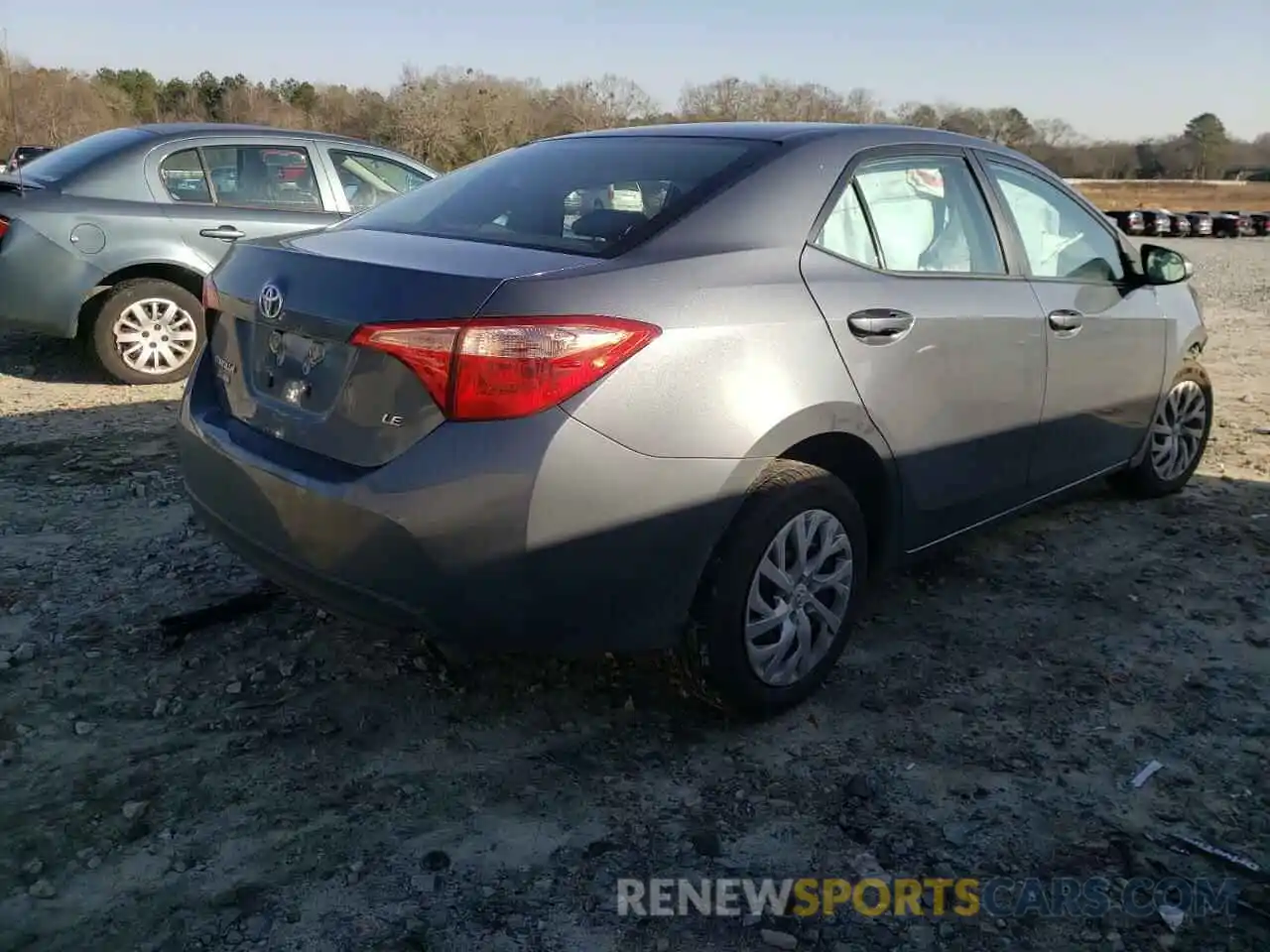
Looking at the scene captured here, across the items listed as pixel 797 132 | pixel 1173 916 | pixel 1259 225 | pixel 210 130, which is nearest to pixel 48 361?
pixel 210 130

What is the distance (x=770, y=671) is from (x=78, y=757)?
1821 millimetres

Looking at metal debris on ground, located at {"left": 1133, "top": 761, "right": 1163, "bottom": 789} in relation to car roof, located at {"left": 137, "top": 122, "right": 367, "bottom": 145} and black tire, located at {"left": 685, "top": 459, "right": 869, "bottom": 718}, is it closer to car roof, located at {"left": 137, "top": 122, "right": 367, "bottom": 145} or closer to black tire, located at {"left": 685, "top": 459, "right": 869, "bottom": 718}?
black tire, located at {"left": 685, "top": 459, "right": 869, "bottom": 718}

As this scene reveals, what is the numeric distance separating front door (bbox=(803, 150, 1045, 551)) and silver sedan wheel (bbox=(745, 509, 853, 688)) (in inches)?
13.4

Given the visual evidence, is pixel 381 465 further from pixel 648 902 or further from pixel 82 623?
pixel 82 623

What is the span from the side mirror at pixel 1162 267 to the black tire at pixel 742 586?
2.28 m

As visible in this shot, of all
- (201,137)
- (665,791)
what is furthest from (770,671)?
(201,137)

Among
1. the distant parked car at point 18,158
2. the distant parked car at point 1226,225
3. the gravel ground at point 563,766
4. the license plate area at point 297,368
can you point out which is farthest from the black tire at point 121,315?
the distant parked car at point 1226,225

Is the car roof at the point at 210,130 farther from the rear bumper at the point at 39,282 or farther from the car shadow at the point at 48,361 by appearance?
the car shadow at the point at 48,361

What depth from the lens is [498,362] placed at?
7.50ft

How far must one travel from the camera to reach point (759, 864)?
7.84ft

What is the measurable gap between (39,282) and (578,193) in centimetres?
458

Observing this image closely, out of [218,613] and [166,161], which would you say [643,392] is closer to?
[218,613]

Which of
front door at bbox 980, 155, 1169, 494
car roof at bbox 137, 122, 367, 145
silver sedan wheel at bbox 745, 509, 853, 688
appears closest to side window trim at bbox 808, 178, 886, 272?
silver sedan wheel at bbox 745, 509, 853, 688

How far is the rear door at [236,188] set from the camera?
259 inches
